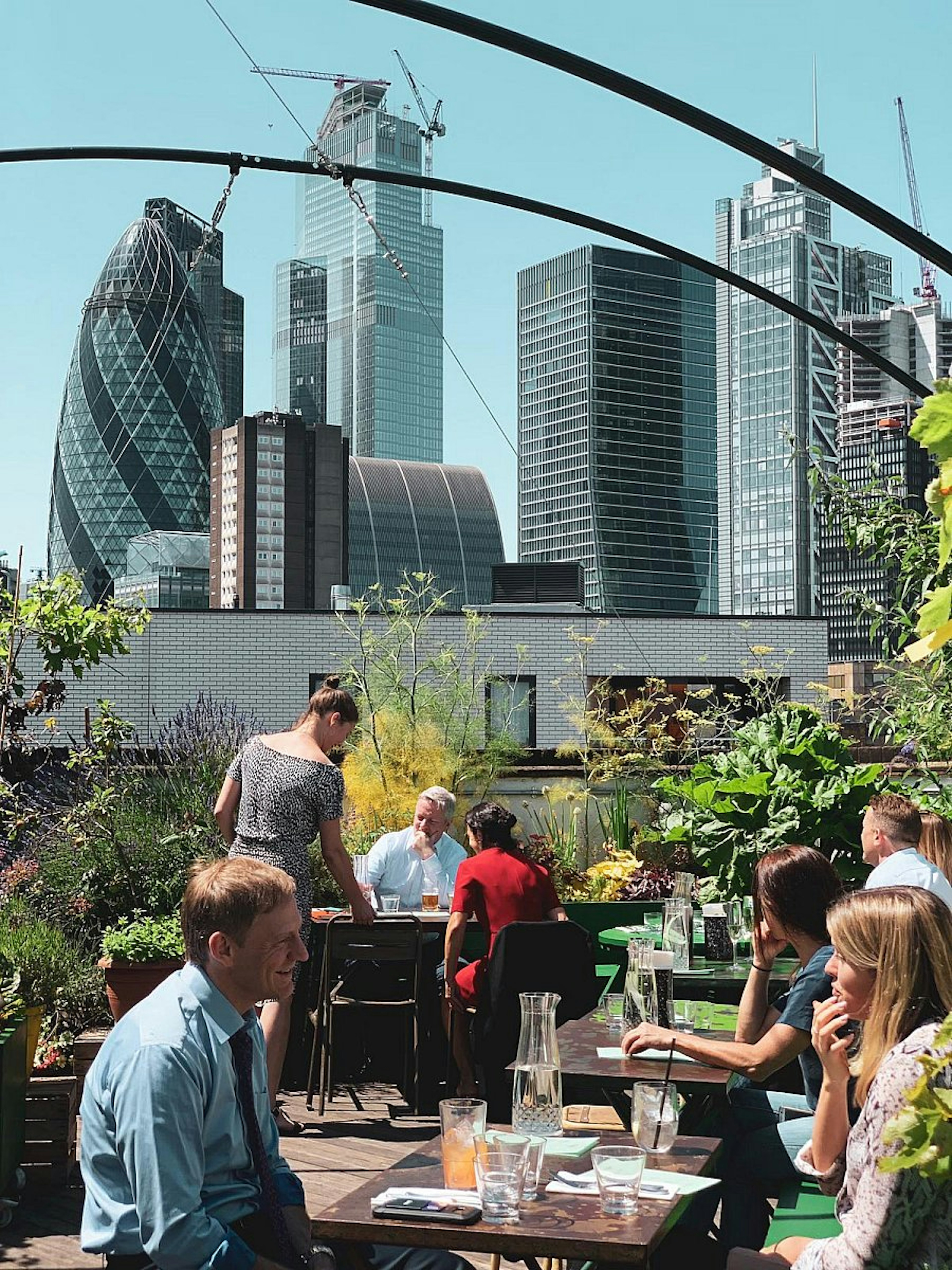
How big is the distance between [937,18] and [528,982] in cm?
373

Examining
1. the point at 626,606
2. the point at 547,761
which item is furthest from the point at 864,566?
the point at 626,606

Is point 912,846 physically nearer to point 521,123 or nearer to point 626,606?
point 521,123

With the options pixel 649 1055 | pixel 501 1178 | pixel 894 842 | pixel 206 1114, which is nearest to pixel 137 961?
pixel 649 1055

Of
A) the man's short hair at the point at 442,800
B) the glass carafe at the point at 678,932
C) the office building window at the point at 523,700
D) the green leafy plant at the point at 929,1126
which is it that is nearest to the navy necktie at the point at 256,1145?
the green leafy plant at the point at 929,1126

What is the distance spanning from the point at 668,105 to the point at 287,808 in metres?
3.10

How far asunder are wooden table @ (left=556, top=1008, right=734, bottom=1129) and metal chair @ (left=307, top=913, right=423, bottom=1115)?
88.4 inches

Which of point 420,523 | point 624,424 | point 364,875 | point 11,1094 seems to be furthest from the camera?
point 624,424

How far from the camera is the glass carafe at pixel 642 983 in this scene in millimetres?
3986

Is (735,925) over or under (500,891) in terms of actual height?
under

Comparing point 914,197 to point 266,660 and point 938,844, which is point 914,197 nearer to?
point 266,660

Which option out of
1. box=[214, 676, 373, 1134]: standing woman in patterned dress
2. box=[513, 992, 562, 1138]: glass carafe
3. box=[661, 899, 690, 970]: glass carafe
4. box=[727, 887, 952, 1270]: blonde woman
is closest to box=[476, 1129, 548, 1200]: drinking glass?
box=[513, 992, 562, 1138]: glass carafe

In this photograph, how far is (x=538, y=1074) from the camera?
3.10m

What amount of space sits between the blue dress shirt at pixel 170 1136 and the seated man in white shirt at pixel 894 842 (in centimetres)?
298

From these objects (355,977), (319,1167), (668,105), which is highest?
(668,105)
